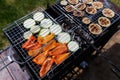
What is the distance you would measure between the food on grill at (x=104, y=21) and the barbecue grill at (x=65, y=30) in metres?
0.13

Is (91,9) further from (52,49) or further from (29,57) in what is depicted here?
(29,57)

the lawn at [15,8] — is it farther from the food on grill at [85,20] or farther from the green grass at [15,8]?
the food on grill at [85,20]

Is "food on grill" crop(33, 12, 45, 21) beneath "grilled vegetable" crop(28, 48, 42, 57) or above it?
above

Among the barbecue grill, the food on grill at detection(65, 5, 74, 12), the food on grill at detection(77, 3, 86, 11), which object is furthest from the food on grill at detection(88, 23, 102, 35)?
the food on grill at detection(65, 5, 74, 12)

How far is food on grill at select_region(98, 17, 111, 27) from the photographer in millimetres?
7598

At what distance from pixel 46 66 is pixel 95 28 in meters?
2.15

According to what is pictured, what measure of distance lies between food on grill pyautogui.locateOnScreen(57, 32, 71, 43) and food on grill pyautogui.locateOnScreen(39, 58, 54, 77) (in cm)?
74

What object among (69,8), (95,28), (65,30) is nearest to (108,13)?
(95,28)

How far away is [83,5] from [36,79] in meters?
3.17

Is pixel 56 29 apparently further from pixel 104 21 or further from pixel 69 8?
pixel 104 21

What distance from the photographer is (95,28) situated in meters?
7.42

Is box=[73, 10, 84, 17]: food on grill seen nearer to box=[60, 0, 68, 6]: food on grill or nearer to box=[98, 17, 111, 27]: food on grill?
box=[60, 0, 68, 6]: food on grill

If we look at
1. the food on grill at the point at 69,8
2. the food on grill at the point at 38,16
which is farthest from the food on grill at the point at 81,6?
the food on grill at the point at 38,16

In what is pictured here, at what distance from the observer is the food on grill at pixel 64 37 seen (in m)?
6.97
